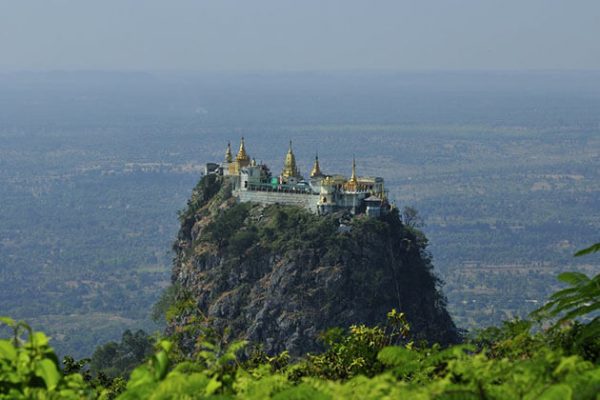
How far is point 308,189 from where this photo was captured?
52.4 m

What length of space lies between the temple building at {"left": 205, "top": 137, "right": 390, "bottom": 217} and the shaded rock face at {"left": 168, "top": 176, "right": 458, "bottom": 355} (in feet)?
1.53

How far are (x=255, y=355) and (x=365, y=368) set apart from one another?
3366 mm

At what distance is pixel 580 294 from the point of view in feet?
33.7

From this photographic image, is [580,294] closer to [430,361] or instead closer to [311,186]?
[430,361]

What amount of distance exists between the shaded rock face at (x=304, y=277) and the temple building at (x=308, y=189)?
0.47 meters

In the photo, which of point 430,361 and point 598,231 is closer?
point 430,361

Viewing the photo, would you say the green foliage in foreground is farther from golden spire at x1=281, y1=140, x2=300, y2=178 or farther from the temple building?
golden spire at x1=281, y1=140, x2=300, y2=178

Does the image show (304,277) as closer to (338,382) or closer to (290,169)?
(290,169)

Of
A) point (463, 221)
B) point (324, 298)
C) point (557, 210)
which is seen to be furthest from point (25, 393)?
point (557, 210)

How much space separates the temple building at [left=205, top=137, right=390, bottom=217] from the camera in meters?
50.8

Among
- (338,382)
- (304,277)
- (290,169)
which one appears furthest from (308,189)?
(338,382)

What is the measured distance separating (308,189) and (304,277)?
3848 mm

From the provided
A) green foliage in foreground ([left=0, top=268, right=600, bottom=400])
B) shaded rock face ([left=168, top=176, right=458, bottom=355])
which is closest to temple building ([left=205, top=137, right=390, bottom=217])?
shaded rock face ([left=168, top=176, right=458, bottom=355])

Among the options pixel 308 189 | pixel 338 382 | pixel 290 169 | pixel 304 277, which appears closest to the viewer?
pixel 338 382
